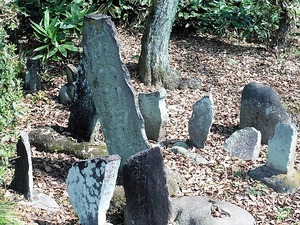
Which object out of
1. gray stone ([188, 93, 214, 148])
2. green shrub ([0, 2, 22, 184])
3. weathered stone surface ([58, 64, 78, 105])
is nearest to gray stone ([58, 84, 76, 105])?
weathered stone surface ([58, 64, 78, 105])

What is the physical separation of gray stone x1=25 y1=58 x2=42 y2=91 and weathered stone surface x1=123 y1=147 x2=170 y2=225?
11.7ft

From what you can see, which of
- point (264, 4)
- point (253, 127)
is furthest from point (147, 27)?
point (264, 4)

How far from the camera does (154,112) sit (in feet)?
22.0

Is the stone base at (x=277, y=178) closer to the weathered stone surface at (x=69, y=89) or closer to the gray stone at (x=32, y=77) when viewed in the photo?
the weathered stone surface at (x=69, y=89)

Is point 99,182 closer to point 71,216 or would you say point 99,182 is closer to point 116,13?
point 71,216

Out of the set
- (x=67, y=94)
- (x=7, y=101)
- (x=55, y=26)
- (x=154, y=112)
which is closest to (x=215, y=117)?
(x=154, y=112)

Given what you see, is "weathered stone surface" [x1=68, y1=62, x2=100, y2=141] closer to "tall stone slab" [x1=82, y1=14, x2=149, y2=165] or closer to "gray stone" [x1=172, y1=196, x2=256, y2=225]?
"tall stone slab" [x1=82, y1=14, x2=149, y2=165]

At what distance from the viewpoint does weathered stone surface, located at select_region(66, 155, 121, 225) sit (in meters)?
4.36

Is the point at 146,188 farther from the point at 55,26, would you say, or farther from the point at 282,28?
the point at 282,28

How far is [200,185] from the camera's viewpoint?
5.90 m

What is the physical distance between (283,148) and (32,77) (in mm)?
3596

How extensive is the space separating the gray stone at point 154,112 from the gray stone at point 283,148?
1327 mm

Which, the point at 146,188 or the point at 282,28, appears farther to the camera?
the point at 282,28

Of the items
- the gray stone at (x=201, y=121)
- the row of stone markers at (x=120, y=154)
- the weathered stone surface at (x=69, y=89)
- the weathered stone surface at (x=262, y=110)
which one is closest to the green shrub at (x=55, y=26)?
the weathered stone surface at (x=69, y=89)
